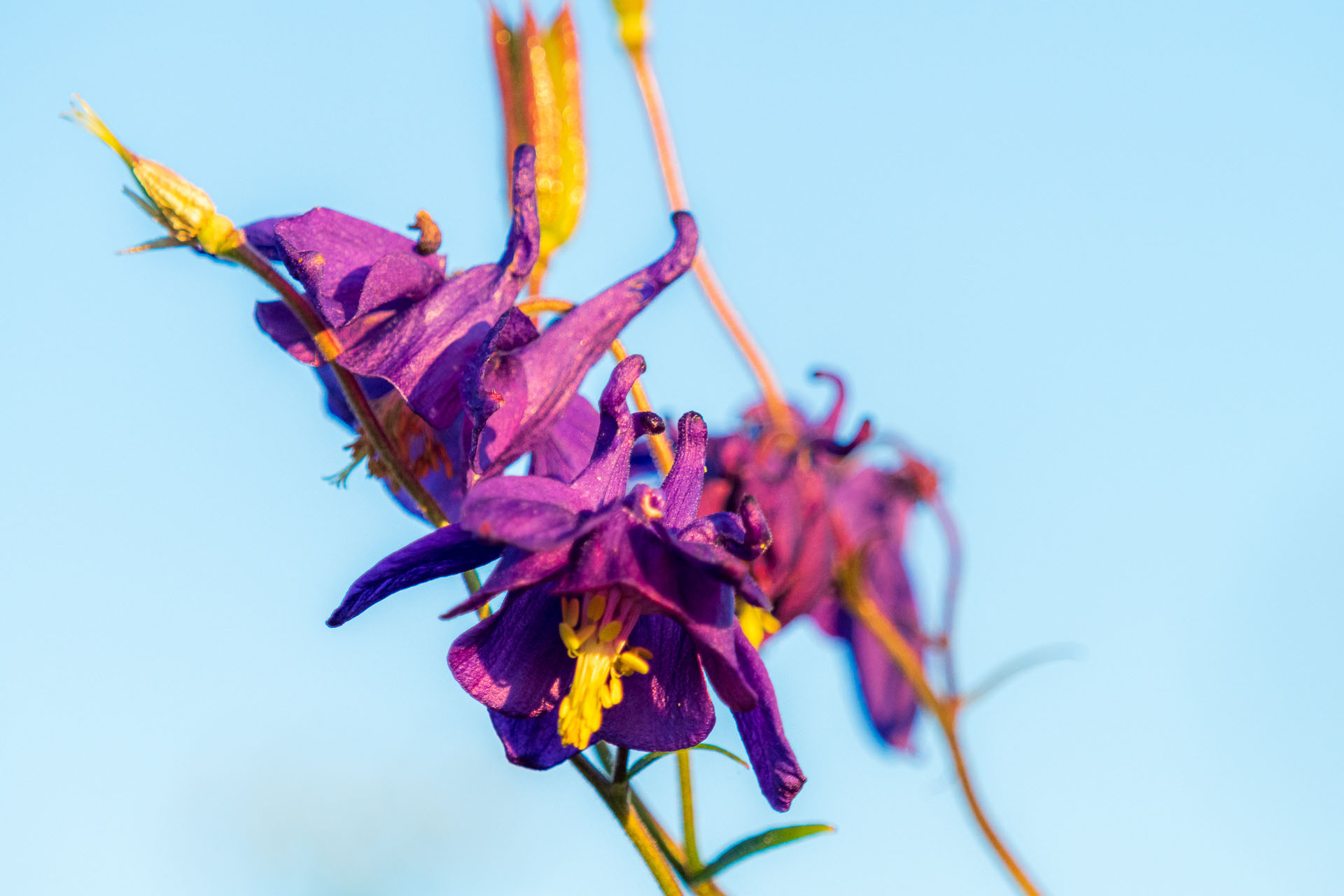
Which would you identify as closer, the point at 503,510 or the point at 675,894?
the point at 503,510

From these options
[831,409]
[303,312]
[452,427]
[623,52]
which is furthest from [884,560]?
[303,312]

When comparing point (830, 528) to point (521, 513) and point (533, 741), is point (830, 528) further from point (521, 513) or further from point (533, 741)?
point (521, 513)

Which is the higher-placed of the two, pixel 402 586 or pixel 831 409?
pixel 831 409

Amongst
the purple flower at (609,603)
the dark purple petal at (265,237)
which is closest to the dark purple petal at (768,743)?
the purple flower at (609,603)

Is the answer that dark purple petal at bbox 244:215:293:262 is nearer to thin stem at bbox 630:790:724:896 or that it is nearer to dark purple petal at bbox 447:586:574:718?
dark purple petal at bbox 447:586:574:718

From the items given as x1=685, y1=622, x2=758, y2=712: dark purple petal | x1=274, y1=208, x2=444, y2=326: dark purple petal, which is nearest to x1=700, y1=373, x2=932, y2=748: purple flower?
x1=685, y1=622, x2=758, y2=712: dark purple petal

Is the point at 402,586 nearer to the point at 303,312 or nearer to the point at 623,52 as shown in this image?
the point at 303,312
